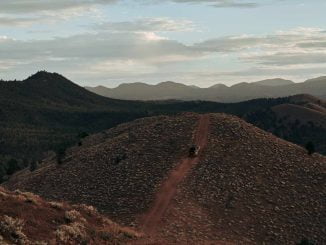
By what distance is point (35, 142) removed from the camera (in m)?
126

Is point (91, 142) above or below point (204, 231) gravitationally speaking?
above

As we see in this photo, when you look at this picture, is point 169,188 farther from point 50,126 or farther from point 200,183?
point 50,126

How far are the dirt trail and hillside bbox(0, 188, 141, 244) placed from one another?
5.74 meters

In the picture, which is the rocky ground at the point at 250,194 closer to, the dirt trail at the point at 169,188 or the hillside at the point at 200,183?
the hillside at the point at 200,183

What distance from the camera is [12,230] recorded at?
2548 centimetres

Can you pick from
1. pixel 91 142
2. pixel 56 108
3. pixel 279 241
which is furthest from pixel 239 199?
pixel 56 108

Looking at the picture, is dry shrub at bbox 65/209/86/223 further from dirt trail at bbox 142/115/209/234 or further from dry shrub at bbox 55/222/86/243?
dirt trail at bbox 142/115/209/234

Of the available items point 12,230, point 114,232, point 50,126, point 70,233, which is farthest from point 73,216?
point 50,126

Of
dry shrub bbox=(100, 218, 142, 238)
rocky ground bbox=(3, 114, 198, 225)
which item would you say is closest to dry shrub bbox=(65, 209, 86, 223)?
dry shrub bbox=(100, 218, 142, 238)

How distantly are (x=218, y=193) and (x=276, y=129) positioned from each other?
294 feet

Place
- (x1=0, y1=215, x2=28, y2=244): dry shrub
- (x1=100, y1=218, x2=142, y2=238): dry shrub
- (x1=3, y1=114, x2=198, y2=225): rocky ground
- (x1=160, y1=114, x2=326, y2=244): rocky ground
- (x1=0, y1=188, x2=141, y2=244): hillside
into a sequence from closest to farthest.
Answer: (x1=0, y1=215, x2=28, y2=244): dry shrub
(x1=0, y1=188, x2=141, y2=244): hillside
(x1=100, y1=218, x2=142, y2=238): dry shrub
(x1=160, y1=114, x2=326, y2=244): rocky ground
(x1=3, y1=114, x2=198, y2=225): rocky ground

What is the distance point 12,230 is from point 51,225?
4.03 meters

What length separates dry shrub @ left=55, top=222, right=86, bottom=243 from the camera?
27.4m

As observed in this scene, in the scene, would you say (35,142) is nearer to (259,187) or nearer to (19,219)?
(259,187)
